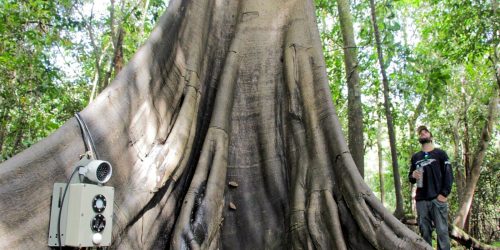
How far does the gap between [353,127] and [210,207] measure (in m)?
3.20

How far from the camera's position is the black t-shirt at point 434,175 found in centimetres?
551

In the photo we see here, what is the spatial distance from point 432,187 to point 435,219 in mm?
355

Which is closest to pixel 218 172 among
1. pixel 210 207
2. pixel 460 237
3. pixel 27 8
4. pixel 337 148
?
pixel 210 207

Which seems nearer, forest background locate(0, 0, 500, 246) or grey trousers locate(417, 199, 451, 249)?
grey trousers locate(417, 199, 451, 249)

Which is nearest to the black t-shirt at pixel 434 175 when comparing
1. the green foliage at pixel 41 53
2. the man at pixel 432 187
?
the man at pixel 432 187

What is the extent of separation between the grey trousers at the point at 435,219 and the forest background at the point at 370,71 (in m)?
0.40

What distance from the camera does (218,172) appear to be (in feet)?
14.0

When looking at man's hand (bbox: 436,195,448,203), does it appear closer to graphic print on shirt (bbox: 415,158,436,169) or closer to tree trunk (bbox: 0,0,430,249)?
graphic print on shirt (bbox: 415,158,436,169)

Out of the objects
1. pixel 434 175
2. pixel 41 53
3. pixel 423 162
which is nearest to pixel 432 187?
pixel 434 175

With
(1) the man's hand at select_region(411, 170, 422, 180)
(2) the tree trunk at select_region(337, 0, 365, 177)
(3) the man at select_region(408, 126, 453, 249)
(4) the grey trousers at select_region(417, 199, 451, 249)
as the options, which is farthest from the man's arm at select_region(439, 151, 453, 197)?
(2) the tree trunk at select_region(337, 0, 365, 177)

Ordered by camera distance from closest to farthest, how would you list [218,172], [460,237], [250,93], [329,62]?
[218,172]
[250,93]
[460,237]
[329,62]

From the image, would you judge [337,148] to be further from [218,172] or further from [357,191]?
[218,172]

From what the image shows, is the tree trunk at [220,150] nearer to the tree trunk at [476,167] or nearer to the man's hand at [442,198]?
the man's hand at [442,198]

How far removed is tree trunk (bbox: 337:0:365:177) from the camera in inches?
258
